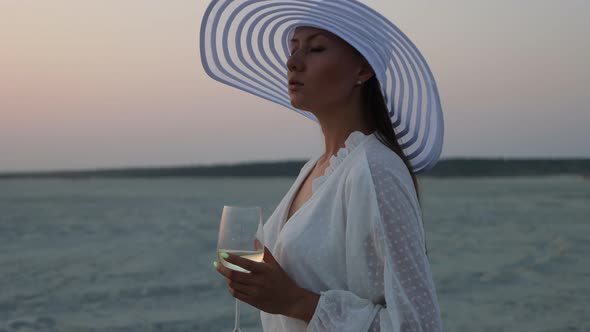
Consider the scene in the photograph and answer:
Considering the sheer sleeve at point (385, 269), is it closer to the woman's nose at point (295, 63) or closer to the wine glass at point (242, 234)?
the wine glass at point (242, 234)

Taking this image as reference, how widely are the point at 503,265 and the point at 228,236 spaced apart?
1072 cm

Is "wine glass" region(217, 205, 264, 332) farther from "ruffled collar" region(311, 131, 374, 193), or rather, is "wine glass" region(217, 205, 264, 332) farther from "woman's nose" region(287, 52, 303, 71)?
"woman's nose" region(287, 52, 303, 71)

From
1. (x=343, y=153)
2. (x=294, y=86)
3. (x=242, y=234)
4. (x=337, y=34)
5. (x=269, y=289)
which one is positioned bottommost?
(x=269, y=289)

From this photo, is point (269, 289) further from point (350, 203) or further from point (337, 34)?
point (337, 34)

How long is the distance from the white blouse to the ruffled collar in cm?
5

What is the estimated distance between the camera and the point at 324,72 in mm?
2221

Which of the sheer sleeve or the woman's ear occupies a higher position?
the woman's ear

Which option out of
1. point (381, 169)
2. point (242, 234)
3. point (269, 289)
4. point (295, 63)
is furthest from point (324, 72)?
point (269, 289)

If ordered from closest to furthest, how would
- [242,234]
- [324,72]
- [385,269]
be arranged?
[385,269], [242,234], [324,72]

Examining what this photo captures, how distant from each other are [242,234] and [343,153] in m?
0.38

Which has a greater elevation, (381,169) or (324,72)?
(324,72)

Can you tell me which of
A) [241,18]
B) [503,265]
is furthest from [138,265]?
[241,18]

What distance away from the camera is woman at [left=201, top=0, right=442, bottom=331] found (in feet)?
6.44

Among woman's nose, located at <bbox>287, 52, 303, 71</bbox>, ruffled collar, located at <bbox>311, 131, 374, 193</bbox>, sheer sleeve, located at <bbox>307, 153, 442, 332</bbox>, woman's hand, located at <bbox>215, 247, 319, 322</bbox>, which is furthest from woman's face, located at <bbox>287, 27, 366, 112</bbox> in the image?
woman's hand, located at <bbox>215, 247, 319, 322</bbox>
